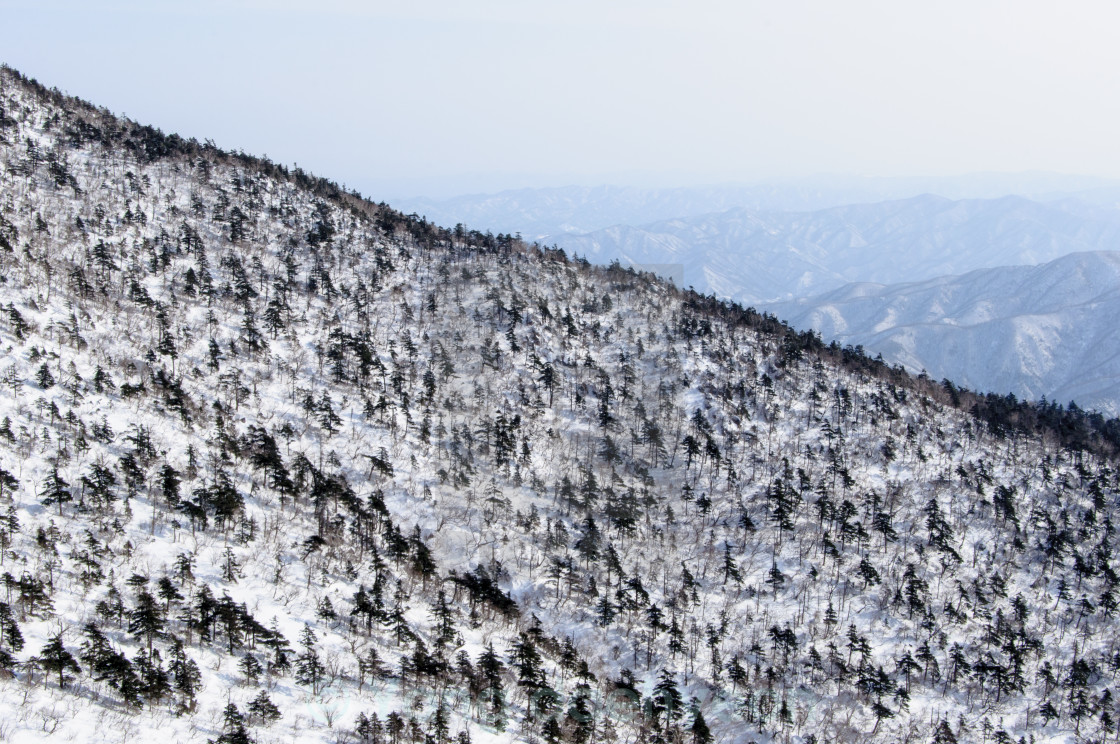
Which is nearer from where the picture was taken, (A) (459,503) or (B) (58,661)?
(B) (58,661)

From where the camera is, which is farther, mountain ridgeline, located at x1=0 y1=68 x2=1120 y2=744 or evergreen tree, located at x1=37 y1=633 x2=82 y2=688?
mountain ridgeline, located at x1=0 y1=68 x2=1120 y2=744

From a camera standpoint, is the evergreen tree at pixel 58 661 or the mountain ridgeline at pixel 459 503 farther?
the mountain ridgeline at pixel 459 503

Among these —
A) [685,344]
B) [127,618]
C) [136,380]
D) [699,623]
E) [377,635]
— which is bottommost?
[699,623]

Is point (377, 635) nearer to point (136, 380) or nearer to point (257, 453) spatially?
point (257, 453)

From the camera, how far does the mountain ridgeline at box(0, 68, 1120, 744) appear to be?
28938 mm

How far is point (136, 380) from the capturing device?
155ft

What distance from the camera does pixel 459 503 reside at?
5419 cm

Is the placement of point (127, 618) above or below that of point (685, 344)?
below

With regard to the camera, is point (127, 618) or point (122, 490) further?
point (122, 490)

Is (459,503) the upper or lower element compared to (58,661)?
lower

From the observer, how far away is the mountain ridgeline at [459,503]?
28.9 m

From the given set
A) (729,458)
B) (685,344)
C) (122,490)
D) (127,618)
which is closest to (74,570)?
(127,618)

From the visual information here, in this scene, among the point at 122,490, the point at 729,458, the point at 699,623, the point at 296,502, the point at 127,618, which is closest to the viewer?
the point at 127,618

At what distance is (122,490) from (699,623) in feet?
128
